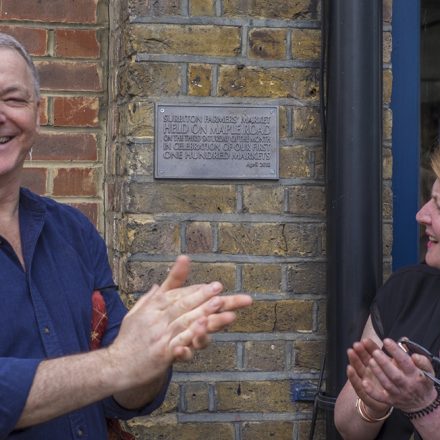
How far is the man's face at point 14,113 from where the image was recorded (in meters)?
2.35

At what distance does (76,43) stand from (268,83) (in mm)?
632

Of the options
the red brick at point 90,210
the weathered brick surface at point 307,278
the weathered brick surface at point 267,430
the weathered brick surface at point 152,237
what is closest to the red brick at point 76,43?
the red brick at point 90,210

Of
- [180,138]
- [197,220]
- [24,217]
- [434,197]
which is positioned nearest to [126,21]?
[180,138]

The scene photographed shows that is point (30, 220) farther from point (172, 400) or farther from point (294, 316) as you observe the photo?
point (294, 316)

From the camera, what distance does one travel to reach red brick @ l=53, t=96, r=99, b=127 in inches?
125

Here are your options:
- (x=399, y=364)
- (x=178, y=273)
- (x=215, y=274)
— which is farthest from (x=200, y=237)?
(x=178, y=273)

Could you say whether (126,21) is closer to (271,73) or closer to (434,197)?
(271,73)

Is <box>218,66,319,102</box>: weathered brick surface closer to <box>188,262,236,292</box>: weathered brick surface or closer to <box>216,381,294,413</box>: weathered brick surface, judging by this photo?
<box>188,262,236,292</box>: weathered brick surface

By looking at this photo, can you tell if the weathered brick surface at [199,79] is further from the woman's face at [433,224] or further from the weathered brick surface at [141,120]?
the woman's face at [433,224]

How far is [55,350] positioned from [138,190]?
0.85 m

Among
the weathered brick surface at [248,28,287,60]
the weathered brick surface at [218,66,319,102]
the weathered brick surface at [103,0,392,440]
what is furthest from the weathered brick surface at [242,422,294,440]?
the weathered brick surface at [248,28,287,60]

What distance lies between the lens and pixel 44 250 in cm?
237

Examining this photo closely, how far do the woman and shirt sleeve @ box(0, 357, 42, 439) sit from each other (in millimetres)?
764

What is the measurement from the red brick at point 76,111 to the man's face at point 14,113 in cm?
75
